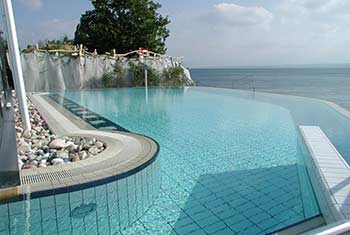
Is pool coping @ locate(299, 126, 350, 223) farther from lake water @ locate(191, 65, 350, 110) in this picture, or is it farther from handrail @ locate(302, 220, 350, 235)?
lake water @ locate(191, 65, 350, 110)

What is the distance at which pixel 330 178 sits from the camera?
2445 mm

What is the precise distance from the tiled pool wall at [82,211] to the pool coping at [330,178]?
178cm

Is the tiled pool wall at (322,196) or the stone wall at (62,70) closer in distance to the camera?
the tiled pool wall at (322,196)

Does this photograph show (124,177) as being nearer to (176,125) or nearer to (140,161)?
(140,161)

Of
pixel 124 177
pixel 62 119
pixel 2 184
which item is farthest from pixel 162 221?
pixel 62 119

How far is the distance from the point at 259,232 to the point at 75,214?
1.72 m

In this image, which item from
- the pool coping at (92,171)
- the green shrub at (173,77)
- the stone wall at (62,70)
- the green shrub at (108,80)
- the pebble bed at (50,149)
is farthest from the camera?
the green shrub at (173,77)

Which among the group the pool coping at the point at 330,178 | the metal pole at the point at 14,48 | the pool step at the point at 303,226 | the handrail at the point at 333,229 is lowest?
the pool step at the point at 303,226

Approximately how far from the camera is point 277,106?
1106cm

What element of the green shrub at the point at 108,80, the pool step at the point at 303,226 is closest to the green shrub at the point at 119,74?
the green shrub at the point at 108,80

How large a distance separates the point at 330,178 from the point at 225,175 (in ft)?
6.02

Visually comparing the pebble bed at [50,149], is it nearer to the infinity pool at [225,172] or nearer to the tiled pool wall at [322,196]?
the infinity pool at [225,172]

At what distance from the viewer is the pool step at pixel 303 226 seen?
6.15 feet

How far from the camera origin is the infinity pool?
2912 millimetres
